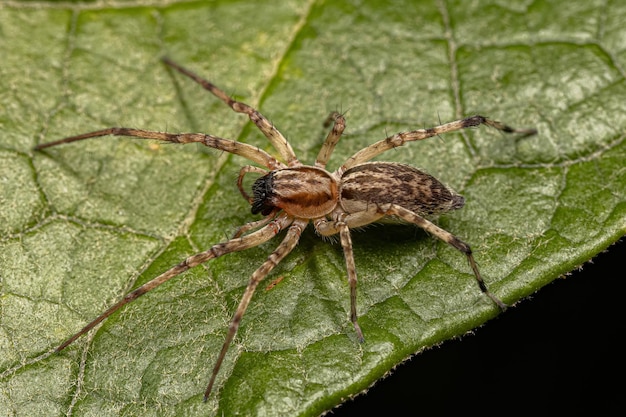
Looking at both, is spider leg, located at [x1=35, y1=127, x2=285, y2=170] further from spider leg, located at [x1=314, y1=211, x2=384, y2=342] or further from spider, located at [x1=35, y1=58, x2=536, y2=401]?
spider leg, located at [x1=314, y1=211, x2=384, y2=342]

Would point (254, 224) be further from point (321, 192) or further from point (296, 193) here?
point (321, 192)

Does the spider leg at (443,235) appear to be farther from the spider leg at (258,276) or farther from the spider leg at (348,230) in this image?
the spider leg at (258,276)

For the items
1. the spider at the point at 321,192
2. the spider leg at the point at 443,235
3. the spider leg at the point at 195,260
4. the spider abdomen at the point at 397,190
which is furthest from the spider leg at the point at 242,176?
the spider leg at the point at 443,235

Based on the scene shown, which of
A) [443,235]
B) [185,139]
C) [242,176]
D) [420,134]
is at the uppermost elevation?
[185,139]

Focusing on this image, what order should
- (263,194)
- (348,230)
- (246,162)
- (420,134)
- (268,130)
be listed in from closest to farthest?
1. (348,230)
2. (263,194)
3. (420,134)
4. (268,130)
5. (246,162)

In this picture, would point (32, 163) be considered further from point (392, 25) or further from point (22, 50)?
point (392, 25)

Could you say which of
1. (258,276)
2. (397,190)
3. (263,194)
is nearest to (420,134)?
A: (397,190)

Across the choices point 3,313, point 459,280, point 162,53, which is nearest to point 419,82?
point 459,280
